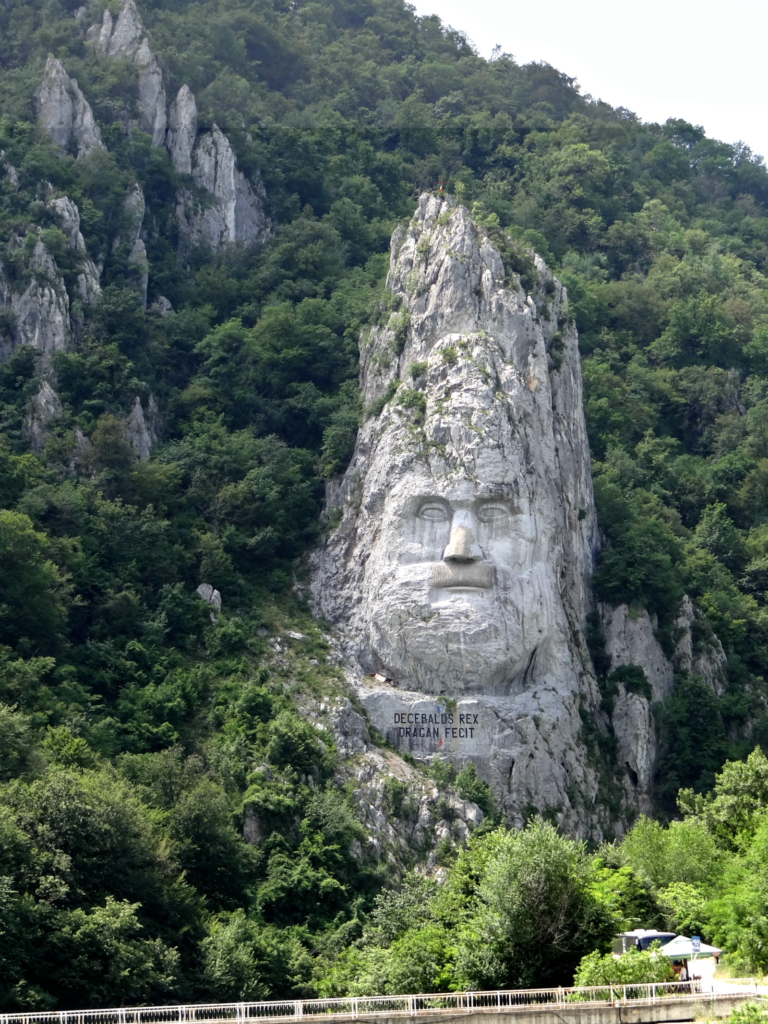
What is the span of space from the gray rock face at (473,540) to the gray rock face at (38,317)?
10.7 m

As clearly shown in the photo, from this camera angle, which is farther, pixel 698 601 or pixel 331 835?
pixel 698 601

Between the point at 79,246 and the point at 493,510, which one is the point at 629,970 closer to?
the point at 493,510

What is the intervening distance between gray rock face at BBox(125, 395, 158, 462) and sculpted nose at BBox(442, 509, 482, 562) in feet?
39.1

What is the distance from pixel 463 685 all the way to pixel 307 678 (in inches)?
184

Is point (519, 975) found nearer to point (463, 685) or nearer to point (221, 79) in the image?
point (463, 685)

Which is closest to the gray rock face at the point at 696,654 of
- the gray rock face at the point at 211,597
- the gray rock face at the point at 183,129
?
the gray rock face at the point at 211,597

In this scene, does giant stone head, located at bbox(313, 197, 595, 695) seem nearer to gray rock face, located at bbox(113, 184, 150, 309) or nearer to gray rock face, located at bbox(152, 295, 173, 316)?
gray rock face, located at bbox(152, 295, 173, 316)

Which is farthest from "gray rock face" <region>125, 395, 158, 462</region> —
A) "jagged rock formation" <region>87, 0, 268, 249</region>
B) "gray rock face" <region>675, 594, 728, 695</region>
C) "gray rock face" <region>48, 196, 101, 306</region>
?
"gray rock face" <region>675, 594, 728, 695</region>

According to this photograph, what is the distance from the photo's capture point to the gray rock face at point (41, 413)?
63531 mm

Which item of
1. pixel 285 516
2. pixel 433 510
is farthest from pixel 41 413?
pixel 433 510

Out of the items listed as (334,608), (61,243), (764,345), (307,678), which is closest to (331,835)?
(307,678)

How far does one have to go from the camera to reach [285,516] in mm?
63969

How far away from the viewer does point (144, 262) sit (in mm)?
71500

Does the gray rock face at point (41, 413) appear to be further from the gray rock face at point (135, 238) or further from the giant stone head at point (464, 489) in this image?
the giant stone head at point (464, 489)
